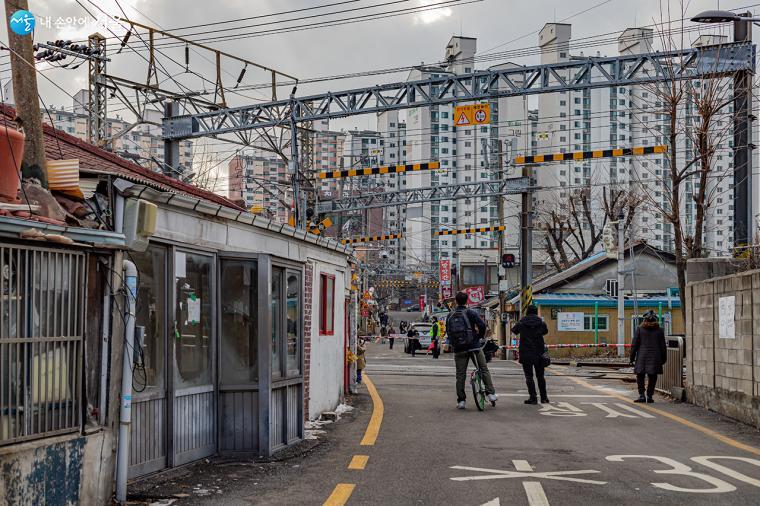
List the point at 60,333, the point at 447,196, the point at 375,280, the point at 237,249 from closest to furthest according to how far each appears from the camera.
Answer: the point at 60,333, the point at 237,249, the point at 447,196, the point at 375,280

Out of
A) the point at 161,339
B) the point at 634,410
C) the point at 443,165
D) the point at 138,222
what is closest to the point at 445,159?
the point at 443,165

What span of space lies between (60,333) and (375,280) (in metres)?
87.1

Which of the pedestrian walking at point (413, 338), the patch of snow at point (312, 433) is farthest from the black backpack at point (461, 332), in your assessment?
the pedestrian walking at point (413, 338)

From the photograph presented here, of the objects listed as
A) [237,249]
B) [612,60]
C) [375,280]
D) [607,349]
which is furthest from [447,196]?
[375,280]

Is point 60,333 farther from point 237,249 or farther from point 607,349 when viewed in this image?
point 607,349

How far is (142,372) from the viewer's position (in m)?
8.34

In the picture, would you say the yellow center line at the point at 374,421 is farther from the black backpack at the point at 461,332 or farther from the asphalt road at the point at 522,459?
the black backpack at the point at 461,332

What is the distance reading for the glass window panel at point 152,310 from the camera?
844 centimetres

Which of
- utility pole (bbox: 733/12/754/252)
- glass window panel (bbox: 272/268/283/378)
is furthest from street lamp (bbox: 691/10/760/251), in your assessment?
glass window panel (bbox: 272/268/283/378)

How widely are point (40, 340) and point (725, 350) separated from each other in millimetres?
11165

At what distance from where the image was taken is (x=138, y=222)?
7555 mm

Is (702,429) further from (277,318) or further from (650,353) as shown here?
(277,318)

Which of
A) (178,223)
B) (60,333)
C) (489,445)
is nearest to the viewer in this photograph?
(60,333)

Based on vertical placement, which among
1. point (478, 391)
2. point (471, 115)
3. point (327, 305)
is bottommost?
point (478, 391)
